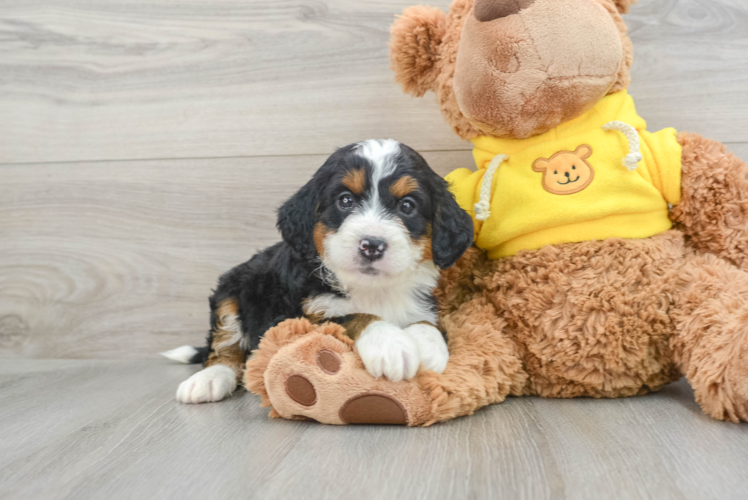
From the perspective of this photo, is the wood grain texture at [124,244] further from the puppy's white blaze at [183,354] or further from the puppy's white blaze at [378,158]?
the puppy's white blaze at [378,158]

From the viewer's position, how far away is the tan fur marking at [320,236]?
167cm

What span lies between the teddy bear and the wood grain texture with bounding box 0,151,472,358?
38.2 inches

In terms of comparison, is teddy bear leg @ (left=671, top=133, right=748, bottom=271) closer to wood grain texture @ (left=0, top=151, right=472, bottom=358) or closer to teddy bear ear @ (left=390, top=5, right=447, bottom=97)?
teddy bear ear @ (left=390, top=5, right=447, bottom=97)

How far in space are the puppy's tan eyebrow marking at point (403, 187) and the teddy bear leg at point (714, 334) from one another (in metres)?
0.79

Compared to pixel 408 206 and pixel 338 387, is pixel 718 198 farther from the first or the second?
pixel 338 387

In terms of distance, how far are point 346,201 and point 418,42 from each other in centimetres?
60

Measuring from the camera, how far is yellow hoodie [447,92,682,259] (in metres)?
1.68

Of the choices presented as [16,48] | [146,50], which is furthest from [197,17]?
[16,48]

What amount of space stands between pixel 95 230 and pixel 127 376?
69cm

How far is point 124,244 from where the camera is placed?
8.48ft

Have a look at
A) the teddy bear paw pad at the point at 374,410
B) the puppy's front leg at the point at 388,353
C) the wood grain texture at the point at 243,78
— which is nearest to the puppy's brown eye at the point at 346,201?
the puppy's front leg at the point at 388,353

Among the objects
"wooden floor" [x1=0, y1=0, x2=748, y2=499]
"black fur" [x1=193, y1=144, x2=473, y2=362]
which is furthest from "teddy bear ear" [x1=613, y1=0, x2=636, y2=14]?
"black fur" [x1=193, y1=144, x2=473, y2=362]

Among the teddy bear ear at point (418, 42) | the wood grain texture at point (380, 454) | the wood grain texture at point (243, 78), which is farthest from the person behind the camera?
the wood grain texture at point (243, 78)

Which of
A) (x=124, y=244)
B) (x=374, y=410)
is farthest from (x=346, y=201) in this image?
(x=124, y=244)
